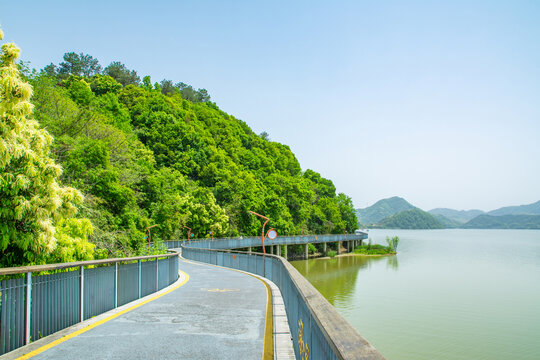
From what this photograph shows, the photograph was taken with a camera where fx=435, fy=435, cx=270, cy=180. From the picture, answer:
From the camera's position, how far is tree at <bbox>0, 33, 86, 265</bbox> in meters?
10.7

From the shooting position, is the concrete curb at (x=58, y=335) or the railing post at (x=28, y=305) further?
the railing post at (x=28, y=305)

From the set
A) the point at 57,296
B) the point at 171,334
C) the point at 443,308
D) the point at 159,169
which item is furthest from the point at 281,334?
the point at 159,169

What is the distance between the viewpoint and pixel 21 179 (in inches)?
432

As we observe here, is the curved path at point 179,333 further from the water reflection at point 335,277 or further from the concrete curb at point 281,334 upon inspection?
the water reflection at point 335,277

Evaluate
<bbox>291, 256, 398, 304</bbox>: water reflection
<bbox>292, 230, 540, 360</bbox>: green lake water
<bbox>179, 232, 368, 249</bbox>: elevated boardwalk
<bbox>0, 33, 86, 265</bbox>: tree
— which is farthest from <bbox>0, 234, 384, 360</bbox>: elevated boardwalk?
→ <bbox>179, 232, 368, 249</bbox>: elevated boardwalk

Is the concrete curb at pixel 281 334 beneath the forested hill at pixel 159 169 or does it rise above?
beneath

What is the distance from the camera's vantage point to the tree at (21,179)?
1066 centimetres

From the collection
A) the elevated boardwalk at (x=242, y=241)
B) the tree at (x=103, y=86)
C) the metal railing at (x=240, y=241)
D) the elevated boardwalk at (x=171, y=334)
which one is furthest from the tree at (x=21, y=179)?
the tree at (x=103, y=86)

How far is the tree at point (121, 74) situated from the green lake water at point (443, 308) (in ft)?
382

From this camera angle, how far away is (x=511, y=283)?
5047 cm

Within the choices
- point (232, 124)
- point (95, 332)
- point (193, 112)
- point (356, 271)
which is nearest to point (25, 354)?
point (95, 332)

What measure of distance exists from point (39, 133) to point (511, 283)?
53168 mm

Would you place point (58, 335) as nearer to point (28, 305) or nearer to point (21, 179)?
point (28, 305)

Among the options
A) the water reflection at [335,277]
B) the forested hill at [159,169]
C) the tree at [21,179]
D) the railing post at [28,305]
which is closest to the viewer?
the railing post at [28,305]
